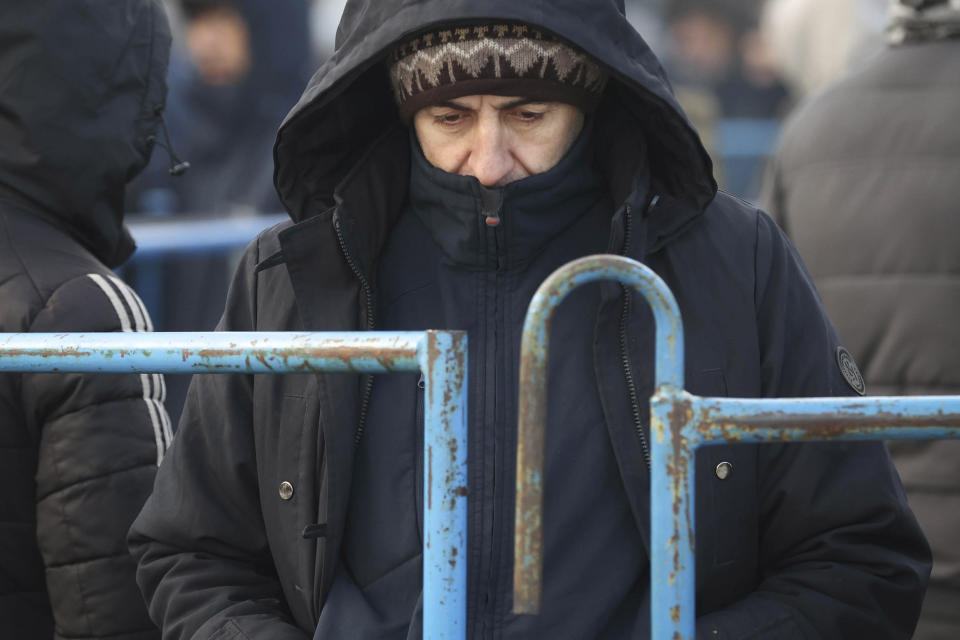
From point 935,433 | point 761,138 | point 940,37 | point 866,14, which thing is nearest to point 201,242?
point 866,14

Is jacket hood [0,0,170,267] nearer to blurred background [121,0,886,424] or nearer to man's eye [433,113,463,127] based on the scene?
blurred background [121,0,886,424]

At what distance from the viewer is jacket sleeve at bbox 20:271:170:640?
229 cm

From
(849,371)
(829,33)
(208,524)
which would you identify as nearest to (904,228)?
(849,371)

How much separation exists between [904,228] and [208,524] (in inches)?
72.7

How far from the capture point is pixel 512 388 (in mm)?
2102

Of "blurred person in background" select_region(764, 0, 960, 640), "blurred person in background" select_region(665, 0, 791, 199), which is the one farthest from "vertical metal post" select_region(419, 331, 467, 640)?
"blurred person in background" select_region(665, 0, 791, 199)

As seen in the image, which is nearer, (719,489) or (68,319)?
(719,489)

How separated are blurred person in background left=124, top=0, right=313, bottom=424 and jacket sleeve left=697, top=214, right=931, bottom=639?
13.7ft

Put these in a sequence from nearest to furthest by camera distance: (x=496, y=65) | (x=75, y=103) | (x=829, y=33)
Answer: (x=496, y=65) → (x=75, y=103) → (x=829, y=33)

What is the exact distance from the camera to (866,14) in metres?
4.54

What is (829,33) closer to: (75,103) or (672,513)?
(75,103)

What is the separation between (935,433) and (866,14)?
10.5 ft

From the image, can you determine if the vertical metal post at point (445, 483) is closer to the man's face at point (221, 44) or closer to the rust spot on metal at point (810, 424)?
the rust spot on metal at point (810, 424)

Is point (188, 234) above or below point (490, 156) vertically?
below
